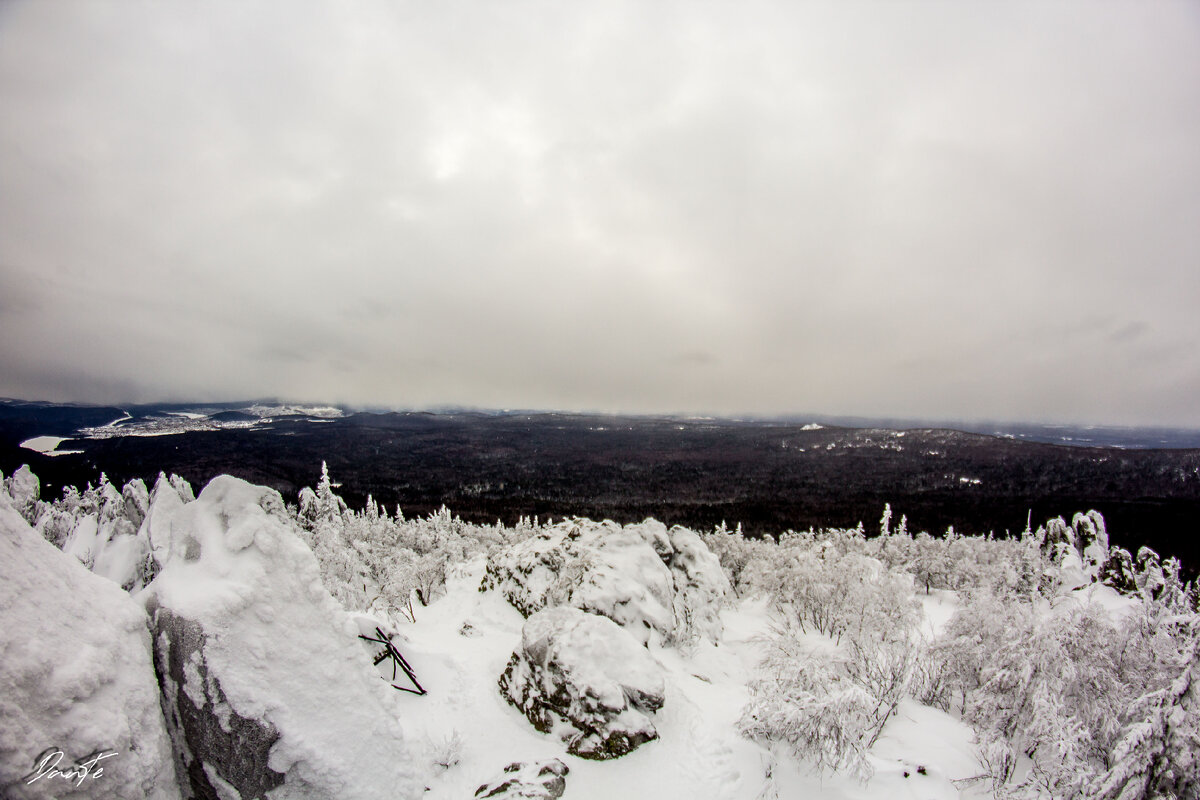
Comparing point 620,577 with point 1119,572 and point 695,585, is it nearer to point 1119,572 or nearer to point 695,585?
point 695,585

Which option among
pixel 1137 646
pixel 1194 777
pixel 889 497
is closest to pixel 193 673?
pixel 1194 777

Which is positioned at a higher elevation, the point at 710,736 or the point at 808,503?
the point at 710,736

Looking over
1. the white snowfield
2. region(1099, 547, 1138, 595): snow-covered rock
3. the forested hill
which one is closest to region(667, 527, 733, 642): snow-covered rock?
the white snowfield

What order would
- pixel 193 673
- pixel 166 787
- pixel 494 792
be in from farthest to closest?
pixel 494 792 → pixel 193 673 → pixel 166 787

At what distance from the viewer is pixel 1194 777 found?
5.78 meters

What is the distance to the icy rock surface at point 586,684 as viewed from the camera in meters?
9.16

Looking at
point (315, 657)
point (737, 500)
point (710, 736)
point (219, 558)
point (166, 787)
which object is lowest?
point (737, 500)

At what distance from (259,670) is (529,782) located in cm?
548

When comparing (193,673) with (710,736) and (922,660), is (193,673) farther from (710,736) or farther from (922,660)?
(922,660)

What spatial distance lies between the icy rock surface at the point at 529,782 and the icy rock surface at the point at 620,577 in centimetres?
729

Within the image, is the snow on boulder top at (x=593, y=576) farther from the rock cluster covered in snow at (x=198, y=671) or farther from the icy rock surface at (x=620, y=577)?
the rock cluster covered in snow at (x=198, y=671)

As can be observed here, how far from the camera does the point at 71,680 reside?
3725mm

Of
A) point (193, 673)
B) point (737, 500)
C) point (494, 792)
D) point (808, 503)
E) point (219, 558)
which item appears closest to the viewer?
point (193, 673)

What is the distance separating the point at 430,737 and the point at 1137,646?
49.8 feet
